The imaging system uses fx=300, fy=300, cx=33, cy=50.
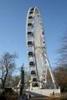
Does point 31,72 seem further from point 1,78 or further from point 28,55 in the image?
point 1,78

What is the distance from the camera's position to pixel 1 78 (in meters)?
83.5

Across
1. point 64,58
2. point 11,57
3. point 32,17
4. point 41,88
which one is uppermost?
point 32,17

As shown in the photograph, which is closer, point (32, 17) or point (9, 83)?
point (32, 17)

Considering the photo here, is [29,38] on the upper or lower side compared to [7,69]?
upper

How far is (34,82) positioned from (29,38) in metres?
→ 13.8

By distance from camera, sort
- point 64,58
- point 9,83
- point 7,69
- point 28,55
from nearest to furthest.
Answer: point 64,58 → point 7,69 → point 28,55 → point 9,83

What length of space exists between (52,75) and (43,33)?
13.6 meters

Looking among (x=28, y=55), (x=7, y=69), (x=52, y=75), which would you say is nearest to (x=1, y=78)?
(x=7, y=69)

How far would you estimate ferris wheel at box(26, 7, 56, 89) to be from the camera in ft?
296

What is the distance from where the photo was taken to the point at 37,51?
93625 millimetres

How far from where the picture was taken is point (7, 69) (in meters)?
82.8

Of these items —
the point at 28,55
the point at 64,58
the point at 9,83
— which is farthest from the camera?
the point at 9,83

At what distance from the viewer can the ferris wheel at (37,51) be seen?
90.1 m

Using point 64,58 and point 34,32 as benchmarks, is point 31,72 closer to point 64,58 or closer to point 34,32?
point 34,32
